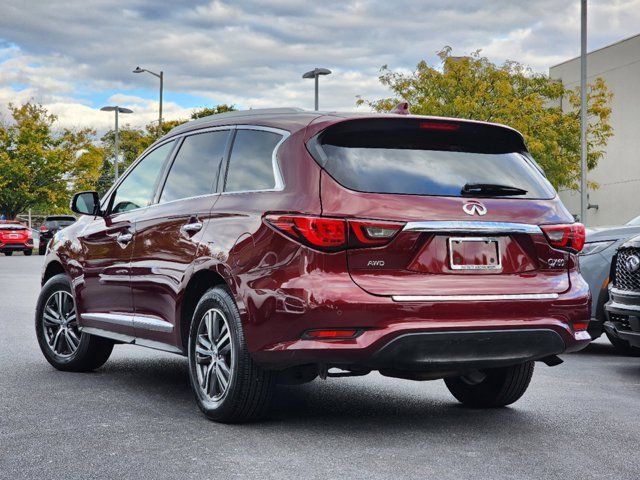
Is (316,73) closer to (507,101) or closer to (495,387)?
(507,101)

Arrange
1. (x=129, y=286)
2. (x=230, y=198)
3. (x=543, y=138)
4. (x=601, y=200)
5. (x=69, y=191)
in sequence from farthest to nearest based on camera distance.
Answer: (x=69, y=191)
(x=601, y=200)
(x=543, y=138)
(x=129, y=286)
(x=230, y=198)

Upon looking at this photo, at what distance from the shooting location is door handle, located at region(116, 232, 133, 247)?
23.2ft

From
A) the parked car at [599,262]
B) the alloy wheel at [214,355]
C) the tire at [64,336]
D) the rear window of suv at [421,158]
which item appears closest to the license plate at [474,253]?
the rear window of suv at [421,158]

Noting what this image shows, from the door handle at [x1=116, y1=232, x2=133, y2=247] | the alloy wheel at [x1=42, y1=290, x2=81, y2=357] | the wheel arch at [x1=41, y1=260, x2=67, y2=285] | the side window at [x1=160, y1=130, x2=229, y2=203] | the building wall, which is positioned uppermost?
the building wall

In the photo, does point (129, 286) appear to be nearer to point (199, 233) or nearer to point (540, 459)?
point (199, 233)

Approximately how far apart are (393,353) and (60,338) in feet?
12.8

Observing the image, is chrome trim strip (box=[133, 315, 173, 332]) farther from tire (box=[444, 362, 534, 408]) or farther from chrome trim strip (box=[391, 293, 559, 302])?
tire (box=[444, 362, 534, 408])

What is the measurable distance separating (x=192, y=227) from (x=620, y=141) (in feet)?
137

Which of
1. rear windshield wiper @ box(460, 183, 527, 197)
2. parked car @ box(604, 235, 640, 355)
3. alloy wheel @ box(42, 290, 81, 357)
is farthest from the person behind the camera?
alloy wheel @ box(42, 290, 81, 357)

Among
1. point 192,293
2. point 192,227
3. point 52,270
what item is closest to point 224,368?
point 192,293

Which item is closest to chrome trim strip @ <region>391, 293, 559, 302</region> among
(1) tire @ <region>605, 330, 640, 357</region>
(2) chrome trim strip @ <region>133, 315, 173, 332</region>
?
(2) chrome trim strip @ <region>133, 315, 173, 332</region>

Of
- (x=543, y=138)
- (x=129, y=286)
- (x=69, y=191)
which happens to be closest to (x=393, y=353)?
(x=129, y=286)

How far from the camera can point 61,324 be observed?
8180 mm

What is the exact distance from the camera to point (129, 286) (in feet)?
23.0
